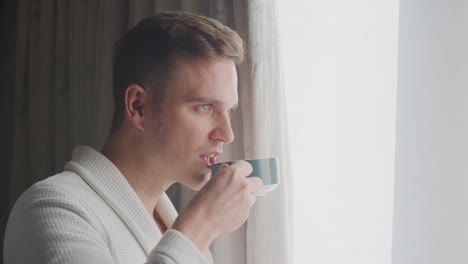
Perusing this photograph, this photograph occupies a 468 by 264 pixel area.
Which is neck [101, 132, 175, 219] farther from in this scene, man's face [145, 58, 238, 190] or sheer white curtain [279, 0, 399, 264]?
sheer white curtain [279, 0, 399, 264]

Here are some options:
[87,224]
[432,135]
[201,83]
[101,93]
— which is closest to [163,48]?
[201,83]

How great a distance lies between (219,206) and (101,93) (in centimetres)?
132

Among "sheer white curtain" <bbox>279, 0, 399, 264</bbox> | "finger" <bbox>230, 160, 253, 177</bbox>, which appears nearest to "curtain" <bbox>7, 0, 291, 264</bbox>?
"sheer white curtain" <bbox>279, 0, 399, 264</bbox>

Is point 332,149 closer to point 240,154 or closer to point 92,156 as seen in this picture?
point 240,154

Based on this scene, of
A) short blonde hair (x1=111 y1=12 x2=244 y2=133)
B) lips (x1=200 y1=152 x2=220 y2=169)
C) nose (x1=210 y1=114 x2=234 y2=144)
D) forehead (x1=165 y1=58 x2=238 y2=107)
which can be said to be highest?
short blonde hair (x1=111 y1=12 x2=244 y2=133)

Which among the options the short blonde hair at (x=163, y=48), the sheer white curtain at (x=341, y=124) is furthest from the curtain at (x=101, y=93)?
the short blonde hair at (x=163, y=48)

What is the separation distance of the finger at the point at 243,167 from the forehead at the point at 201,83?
0.17 m

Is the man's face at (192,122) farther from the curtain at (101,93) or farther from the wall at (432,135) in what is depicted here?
the wall at (432,135)

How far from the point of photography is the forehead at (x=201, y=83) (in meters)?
1.16

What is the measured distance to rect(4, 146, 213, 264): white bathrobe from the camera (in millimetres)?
857

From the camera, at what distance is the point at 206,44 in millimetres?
1183

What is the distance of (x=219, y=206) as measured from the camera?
991mm

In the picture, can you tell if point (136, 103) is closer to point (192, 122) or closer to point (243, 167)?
point (192, 122)

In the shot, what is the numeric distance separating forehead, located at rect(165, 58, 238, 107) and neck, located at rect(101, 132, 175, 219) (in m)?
0.15
